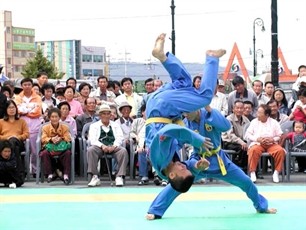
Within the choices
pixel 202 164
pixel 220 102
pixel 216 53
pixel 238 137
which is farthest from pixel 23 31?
pixel 202 164

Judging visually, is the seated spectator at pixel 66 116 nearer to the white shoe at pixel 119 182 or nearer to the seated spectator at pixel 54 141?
the seated spectator at pixel 54 141

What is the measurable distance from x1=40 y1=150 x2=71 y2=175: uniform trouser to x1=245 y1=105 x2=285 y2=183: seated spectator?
2.81 metres

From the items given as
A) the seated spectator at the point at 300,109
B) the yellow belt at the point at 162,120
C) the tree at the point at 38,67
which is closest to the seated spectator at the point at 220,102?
the seated spectator at the point at 300,109

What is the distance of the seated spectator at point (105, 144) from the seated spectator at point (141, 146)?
0.24m

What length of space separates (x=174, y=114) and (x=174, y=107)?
69mm

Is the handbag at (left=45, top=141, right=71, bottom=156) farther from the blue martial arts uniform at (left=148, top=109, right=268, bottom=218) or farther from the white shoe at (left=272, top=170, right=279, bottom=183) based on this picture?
the blue martial arts uniform at (left=148, top=109, right=268, bottom=218)

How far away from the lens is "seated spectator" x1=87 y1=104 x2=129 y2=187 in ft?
31.0

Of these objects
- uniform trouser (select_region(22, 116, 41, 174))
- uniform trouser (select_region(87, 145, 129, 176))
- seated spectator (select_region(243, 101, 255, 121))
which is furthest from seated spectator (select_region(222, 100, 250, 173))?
uniform trouser (select_region(22, 116, 41, 174))

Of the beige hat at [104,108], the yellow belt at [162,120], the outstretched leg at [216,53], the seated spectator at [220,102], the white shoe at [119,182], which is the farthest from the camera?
the seated spectator at [220,102]

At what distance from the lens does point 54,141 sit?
31.5ft

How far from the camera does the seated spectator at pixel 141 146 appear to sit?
9.66 metres

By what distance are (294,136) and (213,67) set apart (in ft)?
14.4

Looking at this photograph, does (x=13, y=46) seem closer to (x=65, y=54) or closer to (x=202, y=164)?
(x=65, y=54)

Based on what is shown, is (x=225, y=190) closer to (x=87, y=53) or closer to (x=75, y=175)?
(x=75, y=175)
